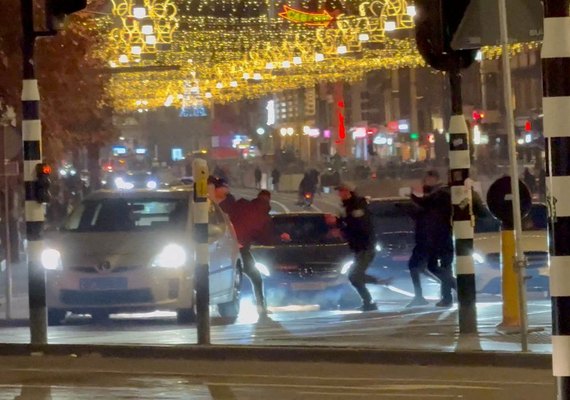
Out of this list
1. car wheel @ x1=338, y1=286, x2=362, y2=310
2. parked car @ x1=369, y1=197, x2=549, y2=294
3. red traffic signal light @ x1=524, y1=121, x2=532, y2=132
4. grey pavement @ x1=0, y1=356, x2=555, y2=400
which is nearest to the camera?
grey pavement @ x1=0, y1=356, x2=555, y2=400

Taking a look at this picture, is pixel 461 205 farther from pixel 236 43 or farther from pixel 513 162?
pixel 236 43

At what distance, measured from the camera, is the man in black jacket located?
18297mm

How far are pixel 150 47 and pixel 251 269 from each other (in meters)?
12.9

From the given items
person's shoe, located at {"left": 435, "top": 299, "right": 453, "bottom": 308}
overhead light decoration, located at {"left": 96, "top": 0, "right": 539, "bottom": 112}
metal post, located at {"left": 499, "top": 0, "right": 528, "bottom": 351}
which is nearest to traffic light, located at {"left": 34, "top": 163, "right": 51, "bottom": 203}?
metal post, located at {"left": 499, "top": 0, "right": 528, "bottom": 351}

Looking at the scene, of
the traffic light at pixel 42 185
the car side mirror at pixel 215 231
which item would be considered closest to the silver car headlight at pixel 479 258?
the car side mirror at pixel 215 231

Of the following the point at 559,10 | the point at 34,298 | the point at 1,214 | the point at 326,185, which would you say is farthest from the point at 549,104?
the point at 326,185

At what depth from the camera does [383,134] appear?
69938 millimetres

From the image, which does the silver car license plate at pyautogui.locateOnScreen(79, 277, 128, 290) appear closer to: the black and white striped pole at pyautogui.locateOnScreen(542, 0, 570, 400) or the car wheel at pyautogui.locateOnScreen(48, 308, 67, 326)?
the car wheel at pyautogui.locateOnScreen(48, 308, 67, 326)

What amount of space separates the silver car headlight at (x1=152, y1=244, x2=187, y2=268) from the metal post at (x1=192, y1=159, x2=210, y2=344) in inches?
110

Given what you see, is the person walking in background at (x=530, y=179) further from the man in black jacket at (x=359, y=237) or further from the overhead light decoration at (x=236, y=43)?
the man in black jacket at (x=359, y=237)

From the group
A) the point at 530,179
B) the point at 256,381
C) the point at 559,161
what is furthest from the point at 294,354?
the point at 530,179

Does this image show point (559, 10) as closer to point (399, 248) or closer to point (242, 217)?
point (242, 217)

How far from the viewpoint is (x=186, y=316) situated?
16812 mm

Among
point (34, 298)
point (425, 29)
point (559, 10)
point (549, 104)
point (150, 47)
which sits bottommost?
point (34, 298)
